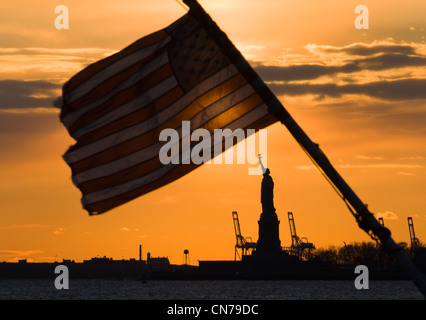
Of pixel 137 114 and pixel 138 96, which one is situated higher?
pixel 138 96

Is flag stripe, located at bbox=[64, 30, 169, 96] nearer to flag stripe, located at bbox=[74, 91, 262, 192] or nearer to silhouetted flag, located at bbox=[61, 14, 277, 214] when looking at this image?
silhouetted flag, located at bbox=[61, 14, 277, 214]

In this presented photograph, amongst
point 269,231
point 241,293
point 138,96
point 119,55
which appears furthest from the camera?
point 269,231

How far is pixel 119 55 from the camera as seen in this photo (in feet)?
39.1

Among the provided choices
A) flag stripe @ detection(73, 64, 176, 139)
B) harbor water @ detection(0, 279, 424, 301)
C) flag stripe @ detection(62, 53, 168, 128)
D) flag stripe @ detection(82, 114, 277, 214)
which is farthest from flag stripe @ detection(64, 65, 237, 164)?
harbor water @ detection(0, 279, 424, 301)

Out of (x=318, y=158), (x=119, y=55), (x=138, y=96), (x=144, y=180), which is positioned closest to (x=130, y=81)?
(x=138, y=96)

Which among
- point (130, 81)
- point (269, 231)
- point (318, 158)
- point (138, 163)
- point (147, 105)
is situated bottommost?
point (318, 158)

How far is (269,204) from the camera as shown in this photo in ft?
477

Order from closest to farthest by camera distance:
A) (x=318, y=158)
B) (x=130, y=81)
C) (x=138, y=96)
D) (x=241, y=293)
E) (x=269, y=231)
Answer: (x=318, y=158)
(x=130, y=81)
(x=138, y=96)
(x=241, y=293)
(x=269, y=231)

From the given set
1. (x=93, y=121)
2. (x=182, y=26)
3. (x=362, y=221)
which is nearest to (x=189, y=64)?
(x=182, y=26)

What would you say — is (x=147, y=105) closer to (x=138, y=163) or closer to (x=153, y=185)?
(x=138, y=163)

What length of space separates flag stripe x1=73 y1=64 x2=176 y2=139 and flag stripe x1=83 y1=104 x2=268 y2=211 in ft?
2.68

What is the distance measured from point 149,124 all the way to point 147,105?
0.24 metres

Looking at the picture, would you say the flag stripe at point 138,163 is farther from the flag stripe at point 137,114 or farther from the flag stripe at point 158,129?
the flag stripe at point 137,114

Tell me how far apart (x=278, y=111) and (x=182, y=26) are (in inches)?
79.2
